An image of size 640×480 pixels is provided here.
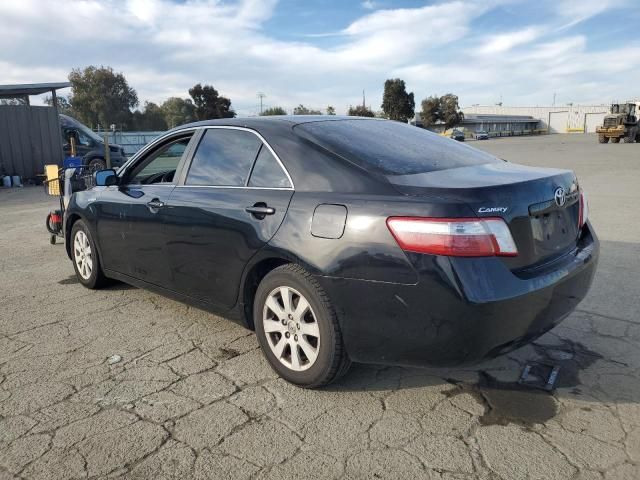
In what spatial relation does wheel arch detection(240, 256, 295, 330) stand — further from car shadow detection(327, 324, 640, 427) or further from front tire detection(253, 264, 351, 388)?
car shadow detection(327, 324, 640, 427)

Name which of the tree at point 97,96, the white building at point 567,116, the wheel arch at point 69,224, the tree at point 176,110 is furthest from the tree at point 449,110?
the wheel arch at point 69,224

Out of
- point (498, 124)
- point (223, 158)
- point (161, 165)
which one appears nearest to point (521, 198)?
point (223, 158)

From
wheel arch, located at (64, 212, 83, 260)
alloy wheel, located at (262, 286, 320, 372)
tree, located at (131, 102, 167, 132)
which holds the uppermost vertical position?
tree, located at (131, 102, 167, 132)

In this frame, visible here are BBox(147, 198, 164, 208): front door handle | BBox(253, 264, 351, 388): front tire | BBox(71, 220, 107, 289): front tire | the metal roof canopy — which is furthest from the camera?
the metal roof canopy

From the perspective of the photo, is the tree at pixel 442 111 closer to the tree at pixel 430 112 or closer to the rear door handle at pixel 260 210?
the tree at pixel 430 112

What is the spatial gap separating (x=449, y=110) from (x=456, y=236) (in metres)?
88.5

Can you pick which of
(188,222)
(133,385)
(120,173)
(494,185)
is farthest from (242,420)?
(120,173)

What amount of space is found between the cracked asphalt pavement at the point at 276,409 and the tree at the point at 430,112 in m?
84.8

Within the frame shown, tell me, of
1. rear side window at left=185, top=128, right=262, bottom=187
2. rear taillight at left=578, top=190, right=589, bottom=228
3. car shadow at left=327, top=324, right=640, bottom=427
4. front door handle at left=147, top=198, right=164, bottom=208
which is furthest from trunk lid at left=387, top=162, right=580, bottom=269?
front door handle at left=147, top=198, right=164, bottom=208

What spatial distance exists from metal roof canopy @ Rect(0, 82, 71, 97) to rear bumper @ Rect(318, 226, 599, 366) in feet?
60.8

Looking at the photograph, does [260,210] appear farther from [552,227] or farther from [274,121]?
[552,227]

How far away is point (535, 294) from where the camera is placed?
2.57 metres

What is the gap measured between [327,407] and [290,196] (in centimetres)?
120

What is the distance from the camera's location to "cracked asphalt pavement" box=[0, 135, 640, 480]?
7.83ft
